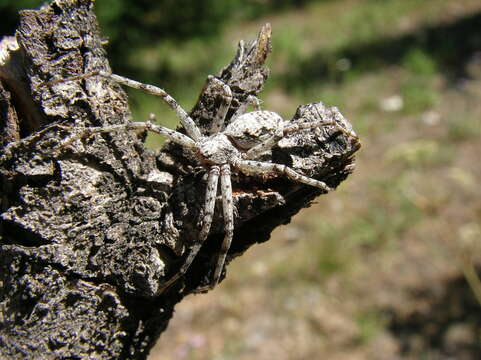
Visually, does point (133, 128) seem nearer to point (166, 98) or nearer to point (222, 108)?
point (222, 108)

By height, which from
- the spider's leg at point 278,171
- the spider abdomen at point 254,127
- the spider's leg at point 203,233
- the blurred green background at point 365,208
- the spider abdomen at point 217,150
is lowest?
the spider's leg at point 203,233

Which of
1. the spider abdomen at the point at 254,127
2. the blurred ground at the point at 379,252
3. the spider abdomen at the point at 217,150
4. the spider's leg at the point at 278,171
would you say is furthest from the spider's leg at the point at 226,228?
the blurred ground at the point at 379,252

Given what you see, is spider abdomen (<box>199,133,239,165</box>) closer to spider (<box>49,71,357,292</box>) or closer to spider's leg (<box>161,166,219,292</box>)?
spider (<box>49,71,357,292</box>)

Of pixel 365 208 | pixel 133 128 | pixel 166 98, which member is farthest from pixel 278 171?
pixel 365 208

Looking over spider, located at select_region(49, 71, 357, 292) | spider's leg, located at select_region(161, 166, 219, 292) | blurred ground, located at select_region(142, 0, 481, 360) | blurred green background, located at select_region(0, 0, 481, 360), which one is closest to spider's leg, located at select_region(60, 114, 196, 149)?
spider, located at select_region(49, 71, 357, 292)

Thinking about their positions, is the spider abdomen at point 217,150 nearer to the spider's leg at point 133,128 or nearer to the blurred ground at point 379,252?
the spider's leg at point 133,128

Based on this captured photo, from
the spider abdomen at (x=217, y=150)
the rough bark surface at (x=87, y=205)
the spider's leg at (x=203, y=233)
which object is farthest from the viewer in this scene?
the spider abdomen at (x=217, y=150)
